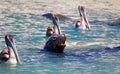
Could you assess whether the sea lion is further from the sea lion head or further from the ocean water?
the sea lion head

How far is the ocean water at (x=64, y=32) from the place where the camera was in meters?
15.1

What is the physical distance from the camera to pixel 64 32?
74.0ft

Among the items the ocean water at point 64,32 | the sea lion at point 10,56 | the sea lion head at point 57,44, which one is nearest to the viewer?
the ocean water at point 64,32

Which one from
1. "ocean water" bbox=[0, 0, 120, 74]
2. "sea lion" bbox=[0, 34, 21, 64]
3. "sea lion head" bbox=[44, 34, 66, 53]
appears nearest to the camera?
"ocean water" bbox=[0, 0, 120, 74]

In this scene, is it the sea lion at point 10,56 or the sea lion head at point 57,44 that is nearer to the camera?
the sea lion at point 10,56

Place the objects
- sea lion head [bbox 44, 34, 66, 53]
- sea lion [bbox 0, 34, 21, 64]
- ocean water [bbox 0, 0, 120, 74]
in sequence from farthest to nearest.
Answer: sea lion head [bbox 44, 34, 66, 53]
sea lion [bbox 0, 34, 21, 64]
ocean water [bbox 0, 0, 120, 74]

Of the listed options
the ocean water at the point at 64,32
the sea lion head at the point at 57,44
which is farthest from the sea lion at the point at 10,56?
the sea lion head at the point at 57,44

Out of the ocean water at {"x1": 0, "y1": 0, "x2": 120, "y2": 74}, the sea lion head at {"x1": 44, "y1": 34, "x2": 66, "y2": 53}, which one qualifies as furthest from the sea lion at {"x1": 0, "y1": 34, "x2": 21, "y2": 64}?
the sea lion head at {"x1": 44, "y1": 34, "x2": 66, "y2": 53}

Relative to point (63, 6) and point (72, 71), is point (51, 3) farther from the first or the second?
point (72, 71)

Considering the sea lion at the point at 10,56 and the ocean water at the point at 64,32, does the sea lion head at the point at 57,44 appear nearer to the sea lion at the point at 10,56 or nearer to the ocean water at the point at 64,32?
the ocean water at the point at 64,32

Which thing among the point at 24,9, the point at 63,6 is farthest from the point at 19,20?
the point at 63,6

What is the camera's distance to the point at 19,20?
25406 millimetres

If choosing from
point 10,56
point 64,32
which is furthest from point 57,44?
point 64,32

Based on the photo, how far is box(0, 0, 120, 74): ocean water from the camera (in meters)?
15.1
